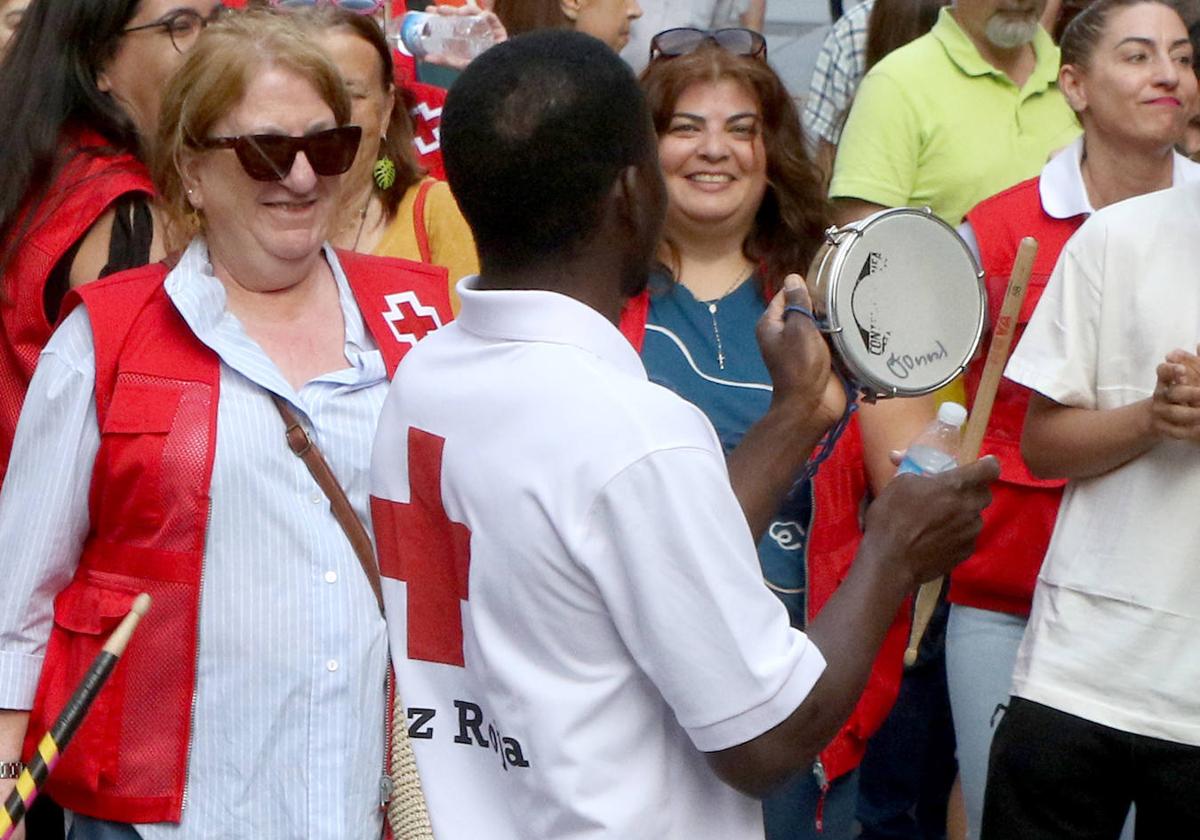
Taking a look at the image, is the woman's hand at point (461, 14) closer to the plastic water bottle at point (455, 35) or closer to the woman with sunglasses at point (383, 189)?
the plastic water bottle at point (455, 35)

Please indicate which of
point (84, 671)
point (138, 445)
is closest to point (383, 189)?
point (138, 445)

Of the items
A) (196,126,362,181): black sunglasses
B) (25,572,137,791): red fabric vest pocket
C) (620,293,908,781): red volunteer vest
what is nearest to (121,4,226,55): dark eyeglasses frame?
(196,126,362,181): black sunglasses

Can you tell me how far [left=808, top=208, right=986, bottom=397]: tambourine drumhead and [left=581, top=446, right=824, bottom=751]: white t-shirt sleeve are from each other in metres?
0.63

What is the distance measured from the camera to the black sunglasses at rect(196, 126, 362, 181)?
127 inches

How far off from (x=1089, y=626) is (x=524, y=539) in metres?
1.67

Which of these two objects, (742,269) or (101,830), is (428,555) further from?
(742,269)

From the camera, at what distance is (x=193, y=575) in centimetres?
306

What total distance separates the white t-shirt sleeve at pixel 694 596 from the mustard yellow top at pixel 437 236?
2.19m

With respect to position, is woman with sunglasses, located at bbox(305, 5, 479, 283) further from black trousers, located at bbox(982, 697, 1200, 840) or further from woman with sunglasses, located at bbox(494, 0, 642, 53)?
black trousers, located at bbox(982, 697, 1200, 840)

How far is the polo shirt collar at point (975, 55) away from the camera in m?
5.16

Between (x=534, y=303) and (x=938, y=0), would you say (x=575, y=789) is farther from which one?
(x=938, y=0)

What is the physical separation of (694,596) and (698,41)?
2454 mm

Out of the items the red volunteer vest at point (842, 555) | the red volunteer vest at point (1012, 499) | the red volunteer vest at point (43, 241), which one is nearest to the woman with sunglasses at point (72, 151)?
the red volunteer vest at point (43, 241)

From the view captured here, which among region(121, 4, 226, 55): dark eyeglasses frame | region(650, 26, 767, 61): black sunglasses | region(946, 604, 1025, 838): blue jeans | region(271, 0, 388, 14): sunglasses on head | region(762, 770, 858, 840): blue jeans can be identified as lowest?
region(762, 770, 858, 840): blue jeans
